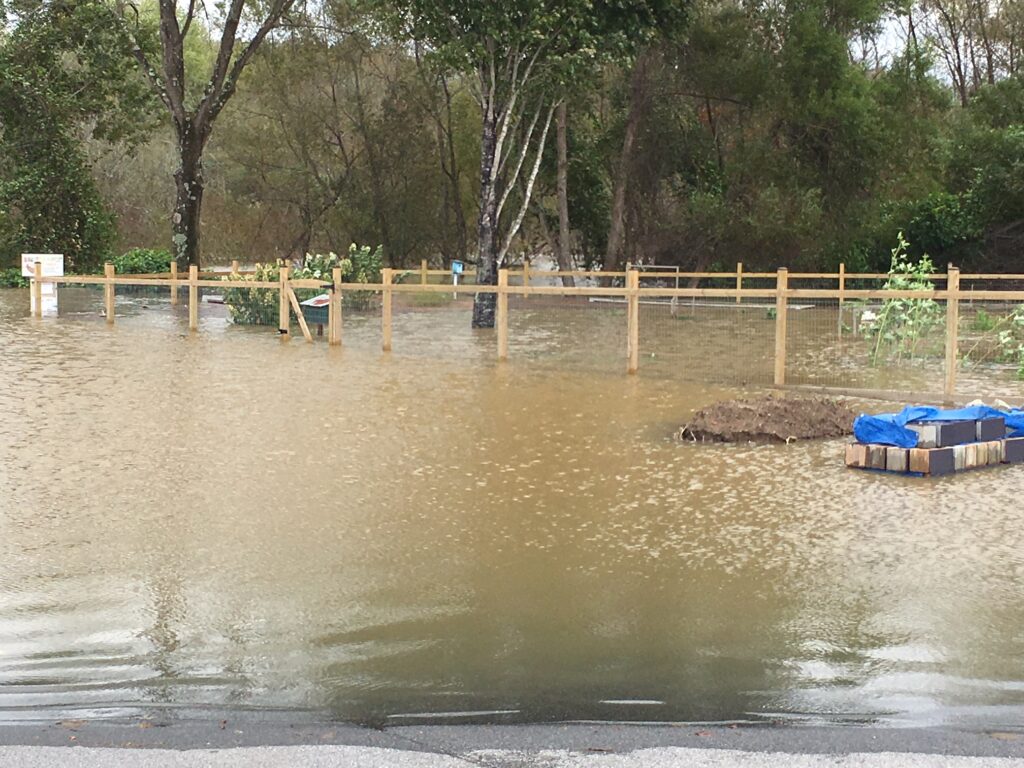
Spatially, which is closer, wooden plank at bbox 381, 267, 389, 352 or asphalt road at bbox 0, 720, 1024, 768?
asphalt road at bbox 0, 720, 1024, 768

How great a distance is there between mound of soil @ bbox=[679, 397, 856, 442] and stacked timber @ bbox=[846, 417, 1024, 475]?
126 cm

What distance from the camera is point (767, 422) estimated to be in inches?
461

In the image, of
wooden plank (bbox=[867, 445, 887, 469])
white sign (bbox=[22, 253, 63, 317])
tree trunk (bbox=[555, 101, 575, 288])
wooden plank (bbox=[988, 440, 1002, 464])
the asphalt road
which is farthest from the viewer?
tree trunk (bbox=[555, 101, 575, 288])

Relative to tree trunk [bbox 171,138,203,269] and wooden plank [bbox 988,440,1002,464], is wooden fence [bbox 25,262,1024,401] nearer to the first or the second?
wooden plank [bbox 988,440,1002,464]

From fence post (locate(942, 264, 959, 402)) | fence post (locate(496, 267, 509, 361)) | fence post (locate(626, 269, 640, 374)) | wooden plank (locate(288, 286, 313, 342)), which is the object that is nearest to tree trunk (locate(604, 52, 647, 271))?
wooden plank (locate(288, 286, 313, 342))

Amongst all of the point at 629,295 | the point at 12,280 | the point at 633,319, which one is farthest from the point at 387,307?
the point at 12,280

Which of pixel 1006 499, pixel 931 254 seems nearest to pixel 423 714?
pixel 1006 499

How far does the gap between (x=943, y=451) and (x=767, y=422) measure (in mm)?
2082

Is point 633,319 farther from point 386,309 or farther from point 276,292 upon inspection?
point 276,292

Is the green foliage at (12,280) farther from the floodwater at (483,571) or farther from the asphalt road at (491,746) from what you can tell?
the asphalt road at (491,746)

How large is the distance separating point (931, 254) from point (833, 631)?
31.2 metres

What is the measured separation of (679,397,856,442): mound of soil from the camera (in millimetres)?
11594

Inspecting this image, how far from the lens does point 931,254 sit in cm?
3506

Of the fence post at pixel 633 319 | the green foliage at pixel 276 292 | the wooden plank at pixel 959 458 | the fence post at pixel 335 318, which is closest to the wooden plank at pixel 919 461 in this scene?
the wooden plank at pixel 959 458
